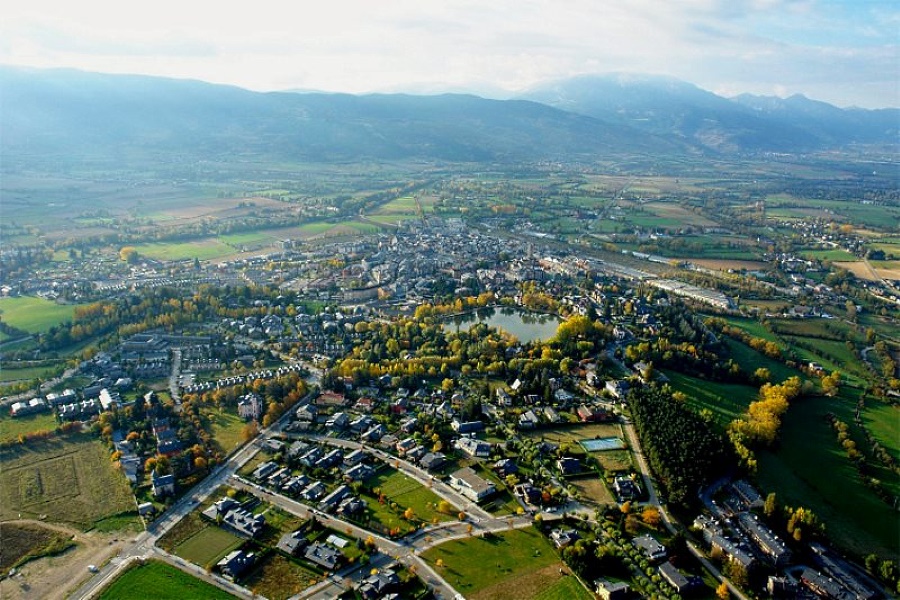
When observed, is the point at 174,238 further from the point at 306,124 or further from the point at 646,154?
the point at 646,154

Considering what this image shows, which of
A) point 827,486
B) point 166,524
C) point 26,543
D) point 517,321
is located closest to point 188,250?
point 517,321

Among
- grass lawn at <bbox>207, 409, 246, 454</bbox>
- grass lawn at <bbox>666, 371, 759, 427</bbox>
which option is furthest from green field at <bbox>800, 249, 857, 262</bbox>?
grass lawn at <bbox>207, 409, 246, 454</bbox>

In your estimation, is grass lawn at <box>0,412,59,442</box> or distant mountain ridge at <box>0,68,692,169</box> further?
distant mountain ridge at <box>0,68,692,169</box>

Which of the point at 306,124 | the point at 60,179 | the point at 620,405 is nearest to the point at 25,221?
the point at 60,179

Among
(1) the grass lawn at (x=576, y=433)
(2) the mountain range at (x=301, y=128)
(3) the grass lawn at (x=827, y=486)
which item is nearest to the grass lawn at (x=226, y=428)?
(1) the grass lawn at (x=576, y=433)

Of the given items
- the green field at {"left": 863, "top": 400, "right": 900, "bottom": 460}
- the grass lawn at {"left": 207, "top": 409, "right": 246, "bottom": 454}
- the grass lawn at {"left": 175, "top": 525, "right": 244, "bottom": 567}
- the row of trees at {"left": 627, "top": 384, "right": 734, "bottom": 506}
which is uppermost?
the row of trees at {"left": 627, "top": 384, "right": 734, "bottom": 506}

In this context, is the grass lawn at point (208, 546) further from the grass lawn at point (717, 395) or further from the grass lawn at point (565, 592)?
the grass lawn at point (717, 395)

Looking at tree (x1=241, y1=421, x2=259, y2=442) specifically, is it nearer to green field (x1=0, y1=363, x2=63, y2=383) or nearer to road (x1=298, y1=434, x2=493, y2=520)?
road (x1=298, y1=434, x2=493, y2=520)
